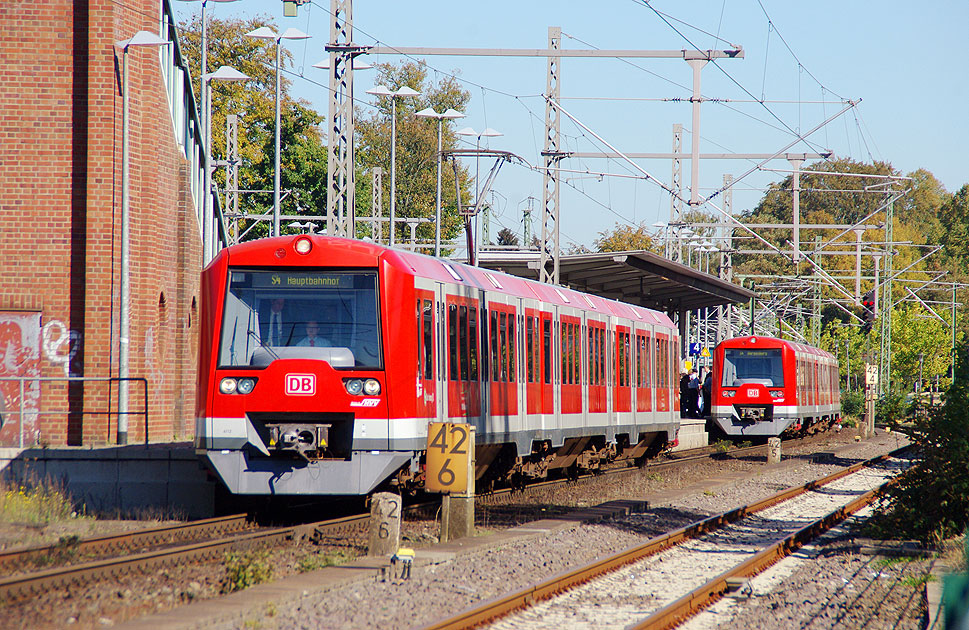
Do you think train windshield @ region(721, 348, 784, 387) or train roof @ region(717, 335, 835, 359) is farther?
train roof @ region(717, 335, 835, 359)

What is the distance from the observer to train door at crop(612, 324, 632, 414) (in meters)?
23.1

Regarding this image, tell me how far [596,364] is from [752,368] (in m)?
13.9

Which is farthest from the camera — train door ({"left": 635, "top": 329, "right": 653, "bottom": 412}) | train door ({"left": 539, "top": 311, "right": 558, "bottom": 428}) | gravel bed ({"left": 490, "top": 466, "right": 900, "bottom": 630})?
train door ({"left": 635, "top": 329, "right": 653, "bottom": 412})

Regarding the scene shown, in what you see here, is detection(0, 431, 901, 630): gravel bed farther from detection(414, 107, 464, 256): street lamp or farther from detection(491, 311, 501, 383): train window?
detection(414, 107, 464, 256): street lamp

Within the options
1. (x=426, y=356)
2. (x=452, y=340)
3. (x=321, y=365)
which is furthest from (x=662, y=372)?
(x=321, y=365)

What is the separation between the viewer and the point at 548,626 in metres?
8.65

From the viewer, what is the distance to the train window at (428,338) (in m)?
13.6

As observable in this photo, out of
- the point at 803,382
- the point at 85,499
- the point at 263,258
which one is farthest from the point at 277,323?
the point at 803,382

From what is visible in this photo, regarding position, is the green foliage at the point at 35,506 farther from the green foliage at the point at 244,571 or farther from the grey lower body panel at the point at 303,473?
the green foliage at the point at 244,571

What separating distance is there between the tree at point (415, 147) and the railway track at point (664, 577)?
52.1 m

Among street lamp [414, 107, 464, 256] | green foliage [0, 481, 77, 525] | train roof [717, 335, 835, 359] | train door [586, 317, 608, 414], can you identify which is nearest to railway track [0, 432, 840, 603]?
green foliage [0, 481, 77, 525]

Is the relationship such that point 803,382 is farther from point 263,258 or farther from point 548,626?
point 548,626

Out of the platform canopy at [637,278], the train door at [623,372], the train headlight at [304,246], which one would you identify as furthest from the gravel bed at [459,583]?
the platform canopy at [637,278]

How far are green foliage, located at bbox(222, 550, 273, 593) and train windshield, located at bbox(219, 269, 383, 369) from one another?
335cm
